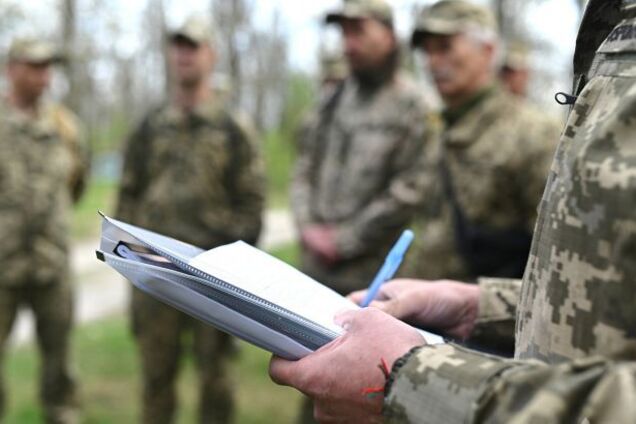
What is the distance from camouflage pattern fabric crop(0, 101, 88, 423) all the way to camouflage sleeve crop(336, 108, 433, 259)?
1697 mm

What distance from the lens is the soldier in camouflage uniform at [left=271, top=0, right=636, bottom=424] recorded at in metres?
0.82

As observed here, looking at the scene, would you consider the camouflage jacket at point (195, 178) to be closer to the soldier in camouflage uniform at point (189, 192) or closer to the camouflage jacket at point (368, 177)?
the soldier in camouflage uniform at point (189, 192)

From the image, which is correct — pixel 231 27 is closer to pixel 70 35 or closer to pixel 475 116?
pixel 70 35

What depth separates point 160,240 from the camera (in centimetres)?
127

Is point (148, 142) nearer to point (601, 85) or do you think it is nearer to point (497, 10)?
point (601, 85)

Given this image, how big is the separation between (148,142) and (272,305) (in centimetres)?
303

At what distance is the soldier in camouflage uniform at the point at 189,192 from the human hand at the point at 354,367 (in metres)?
2.87

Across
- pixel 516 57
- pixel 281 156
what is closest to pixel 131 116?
pixel 281 156

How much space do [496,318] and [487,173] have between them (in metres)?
1.54

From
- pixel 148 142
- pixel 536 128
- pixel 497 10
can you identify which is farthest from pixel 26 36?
pixel 497 10

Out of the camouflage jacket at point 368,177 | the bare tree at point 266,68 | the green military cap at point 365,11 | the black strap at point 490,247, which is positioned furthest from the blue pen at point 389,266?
the bare tree at point 266,68

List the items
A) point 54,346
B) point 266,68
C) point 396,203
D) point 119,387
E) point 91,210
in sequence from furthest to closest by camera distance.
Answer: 1. point 266,68
2. point 91,210
3. point 119,387
4. point 54,346
5. point 396,203

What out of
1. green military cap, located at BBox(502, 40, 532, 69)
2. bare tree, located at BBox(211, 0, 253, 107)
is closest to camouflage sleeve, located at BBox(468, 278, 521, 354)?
green military cap, located at BBox(502, 40, 532, 69)

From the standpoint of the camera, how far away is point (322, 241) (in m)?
3.75
